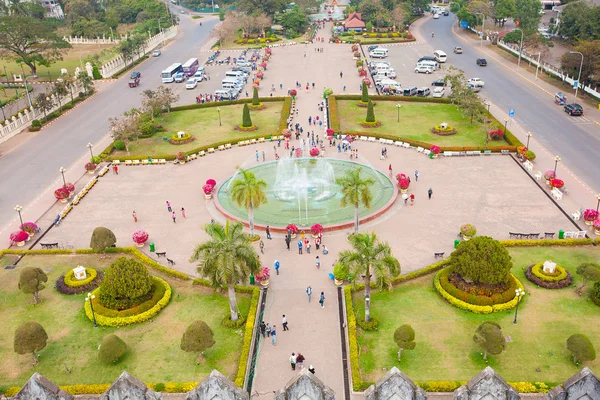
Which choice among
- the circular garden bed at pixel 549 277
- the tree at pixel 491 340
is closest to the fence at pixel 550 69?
the circular garden bed at pixel 549 277

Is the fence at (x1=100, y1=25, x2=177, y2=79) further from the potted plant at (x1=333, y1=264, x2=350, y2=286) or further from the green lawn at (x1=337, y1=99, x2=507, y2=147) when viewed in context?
the potted plant at (x1=333, y1=264, x2=350, y2=286)

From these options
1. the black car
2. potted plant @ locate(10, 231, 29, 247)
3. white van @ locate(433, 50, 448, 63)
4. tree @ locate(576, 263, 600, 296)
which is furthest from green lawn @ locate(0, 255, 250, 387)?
white van @ locate(433, 50, 448, 63)

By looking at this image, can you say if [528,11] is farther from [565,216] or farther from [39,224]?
[39,224]

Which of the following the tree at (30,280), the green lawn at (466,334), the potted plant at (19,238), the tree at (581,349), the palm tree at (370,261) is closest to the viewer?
the tree at (581,349)

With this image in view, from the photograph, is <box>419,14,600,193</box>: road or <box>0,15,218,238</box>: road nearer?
<box>0,15,218,238</box>: road

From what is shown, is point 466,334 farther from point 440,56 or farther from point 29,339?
point 440,56

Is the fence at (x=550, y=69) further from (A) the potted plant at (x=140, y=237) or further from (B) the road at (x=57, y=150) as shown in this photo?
(B) the road at (x=57, y=150)

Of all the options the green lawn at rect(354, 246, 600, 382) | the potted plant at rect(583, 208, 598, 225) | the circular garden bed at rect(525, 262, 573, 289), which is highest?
the potted plant at rect(583, 208, 598, 225)

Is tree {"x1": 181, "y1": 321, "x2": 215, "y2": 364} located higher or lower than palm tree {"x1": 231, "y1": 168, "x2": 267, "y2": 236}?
lower
